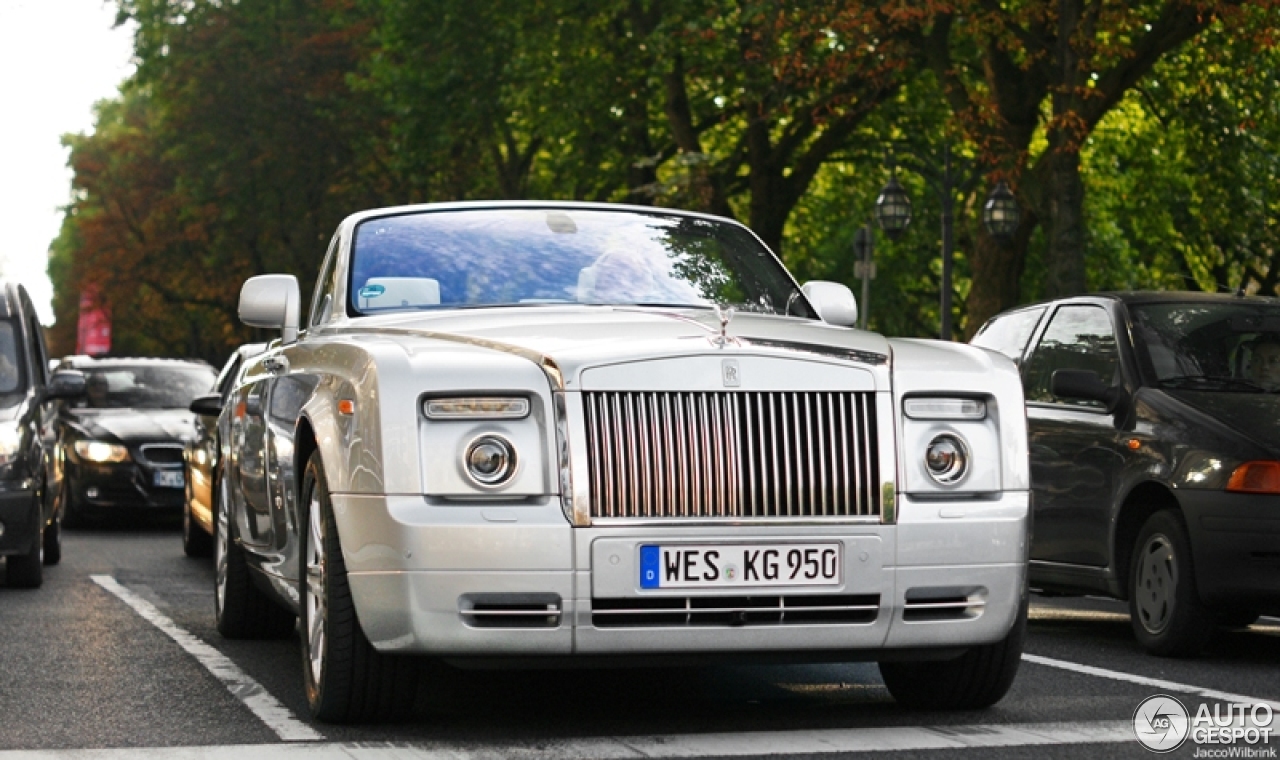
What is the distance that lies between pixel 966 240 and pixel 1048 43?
1849 centimetres

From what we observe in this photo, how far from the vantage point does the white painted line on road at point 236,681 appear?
21.7 feet

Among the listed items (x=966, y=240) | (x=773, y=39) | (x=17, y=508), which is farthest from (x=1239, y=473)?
(x=966, y=240)

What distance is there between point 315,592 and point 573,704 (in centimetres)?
98

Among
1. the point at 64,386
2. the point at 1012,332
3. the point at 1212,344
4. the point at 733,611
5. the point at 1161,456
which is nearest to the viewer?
the point at 733,611

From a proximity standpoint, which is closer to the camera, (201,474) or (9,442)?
(9,442)

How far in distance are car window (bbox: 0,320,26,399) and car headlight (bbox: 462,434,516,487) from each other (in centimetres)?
801

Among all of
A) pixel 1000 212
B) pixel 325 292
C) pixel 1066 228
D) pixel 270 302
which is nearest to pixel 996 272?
pixel 1000 212

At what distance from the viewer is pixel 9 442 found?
1272 cm

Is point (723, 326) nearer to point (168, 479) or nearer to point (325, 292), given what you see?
point (325, 292)

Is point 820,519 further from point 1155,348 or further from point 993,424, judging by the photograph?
point 1155,348

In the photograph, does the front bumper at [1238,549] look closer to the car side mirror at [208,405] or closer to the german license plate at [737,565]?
the german license plate at [737,565]

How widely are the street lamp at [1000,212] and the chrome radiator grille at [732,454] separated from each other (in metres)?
22.5

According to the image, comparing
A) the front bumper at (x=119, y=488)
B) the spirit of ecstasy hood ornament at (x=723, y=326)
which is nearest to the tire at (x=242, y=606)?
the spirit of ecstasy hood ornament at (x=723, y=326)

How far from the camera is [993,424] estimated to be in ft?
21.9
